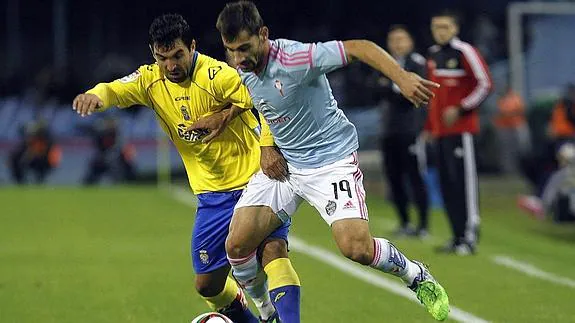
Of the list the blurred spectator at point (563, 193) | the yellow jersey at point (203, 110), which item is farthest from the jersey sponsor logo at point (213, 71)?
the blurred spectator at point (563, 193)

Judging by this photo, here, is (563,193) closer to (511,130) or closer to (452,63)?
(452,63)

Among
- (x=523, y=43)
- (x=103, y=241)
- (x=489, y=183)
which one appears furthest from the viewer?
(x=523, y=43)

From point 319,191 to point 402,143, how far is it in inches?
281

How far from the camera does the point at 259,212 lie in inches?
294

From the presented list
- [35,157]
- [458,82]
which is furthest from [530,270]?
[35,157]

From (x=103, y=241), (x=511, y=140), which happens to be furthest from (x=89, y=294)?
(x=511, y=140)

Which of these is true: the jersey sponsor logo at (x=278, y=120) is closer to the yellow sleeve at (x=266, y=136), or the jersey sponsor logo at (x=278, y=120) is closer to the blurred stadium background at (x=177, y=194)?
the yellow sleeve at (x=266, y=136)

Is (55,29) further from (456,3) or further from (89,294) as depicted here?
(89,294)

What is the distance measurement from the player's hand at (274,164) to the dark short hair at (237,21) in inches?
33.2

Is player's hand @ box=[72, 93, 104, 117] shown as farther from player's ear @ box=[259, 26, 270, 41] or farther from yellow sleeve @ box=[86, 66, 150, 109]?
player's ear @ box=[259, 26, 270, 41]

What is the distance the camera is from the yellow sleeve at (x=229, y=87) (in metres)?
7.53

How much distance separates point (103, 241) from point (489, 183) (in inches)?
420

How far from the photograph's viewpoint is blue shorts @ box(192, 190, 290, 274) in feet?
25.6

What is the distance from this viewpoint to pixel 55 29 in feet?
109
